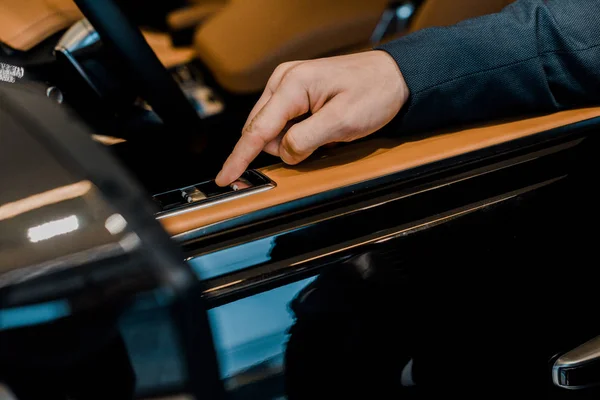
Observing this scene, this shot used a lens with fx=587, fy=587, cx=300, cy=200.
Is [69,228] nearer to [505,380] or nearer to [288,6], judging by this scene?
[505,380]

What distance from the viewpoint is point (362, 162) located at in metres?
0.62

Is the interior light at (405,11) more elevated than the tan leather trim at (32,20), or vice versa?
the tan leather trim at (32,20)

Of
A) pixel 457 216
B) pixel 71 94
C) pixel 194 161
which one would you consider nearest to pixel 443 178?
pixel 457 216

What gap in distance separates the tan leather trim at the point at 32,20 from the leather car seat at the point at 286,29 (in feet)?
0.81

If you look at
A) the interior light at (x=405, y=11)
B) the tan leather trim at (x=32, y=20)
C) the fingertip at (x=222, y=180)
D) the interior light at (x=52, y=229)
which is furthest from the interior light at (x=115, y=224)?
the interior light at (x=405, y=11)

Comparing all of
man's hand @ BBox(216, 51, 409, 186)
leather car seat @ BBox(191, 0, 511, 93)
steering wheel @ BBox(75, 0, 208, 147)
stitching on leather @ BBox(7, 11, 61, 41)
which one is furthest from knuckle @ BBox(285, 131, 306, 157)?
stitching on leather @ BBox(7, 11, 61, 41)

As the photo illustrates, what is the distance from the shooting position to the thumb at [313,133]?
621mm

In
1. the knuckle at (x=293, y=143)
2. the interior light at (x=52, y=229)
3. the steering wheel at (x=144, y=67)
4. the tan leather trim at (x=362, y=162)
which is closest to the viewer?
the interior light at (x=52, y=229)

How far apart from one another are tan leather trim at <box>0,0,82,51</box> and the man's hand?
1.39ft

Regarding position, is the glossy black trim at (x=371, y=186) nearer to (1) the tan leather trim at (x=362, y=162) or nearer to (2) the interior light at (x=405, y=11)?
(1) the tan leather trim at (x=362, y=162)

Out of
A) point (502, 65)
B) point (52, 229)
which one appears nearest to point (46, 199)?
point (52, 229)

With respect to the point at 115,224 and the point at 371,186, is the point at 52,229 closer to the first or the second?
the point at 115,224

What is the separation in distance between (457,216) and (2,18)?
72cm

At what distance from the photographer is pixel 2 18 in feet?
2.86
